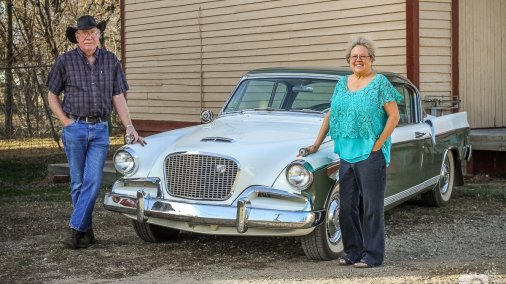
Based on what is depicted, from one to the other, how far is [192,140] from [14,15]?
59.0 ft

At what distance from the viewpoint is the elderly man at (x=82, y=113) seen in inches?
270

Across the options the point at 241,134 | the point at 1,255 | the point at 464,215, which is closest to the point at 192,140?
the point at 241,134

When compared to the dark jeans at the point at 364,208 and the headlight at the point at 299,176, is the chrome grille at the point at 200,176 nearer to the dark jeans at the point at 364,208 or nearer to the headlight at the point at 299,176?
the headlight at the point at 299,176

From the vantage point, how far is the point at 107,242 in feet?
23.7

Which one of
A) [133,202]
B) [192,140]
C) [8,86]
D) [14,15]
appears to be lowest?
[133,202]

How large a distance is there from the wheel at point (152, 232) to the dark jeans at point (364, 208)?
1.85 m

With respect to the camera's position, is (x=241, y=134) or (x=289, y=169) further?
(x=241, y=134)

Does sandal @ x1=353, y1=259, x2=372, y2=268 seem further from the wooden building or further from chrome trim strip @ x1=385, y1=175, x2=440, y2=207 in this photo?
the wooden building

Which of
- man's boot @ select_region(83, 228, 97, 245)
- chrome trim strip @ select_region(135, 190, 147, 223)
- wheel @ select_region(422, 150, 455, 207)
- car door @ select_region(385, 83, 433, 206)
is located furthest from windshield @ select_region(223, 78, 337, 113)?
wheel @ select_region(422, 150, 455, 207)

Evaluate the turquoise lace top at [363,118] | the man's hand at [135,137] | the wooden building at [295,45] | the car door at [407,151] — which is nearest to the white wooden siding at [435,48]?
the wooden building at [295,45]

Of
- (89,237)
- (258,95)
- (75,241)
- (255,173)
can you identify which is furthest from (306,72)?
(75,241)

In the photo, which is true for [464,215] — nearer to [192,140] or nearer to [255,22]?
[192,140]

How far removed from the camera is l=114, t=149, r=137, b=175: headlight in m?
6.72

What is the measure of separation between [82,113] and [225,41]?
25.3 feet
